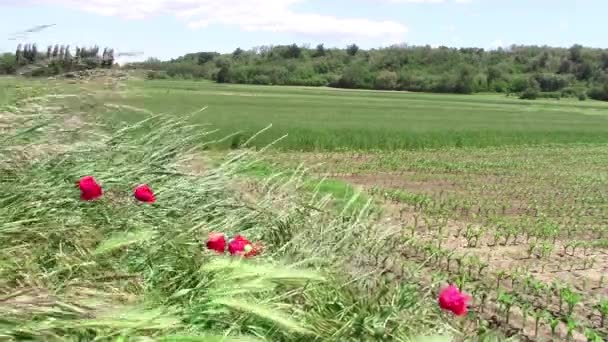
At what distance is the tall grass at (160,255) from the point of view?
2.50 meters

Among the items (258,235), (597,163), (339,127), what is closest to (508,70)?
(339,127)

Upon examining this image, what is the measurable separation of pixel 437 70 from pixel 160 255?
101 metres

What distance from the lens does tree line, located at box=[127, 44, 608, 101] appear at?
90.8 metres

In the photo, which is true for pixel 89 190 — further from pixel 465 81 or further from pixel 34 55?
pixel 465 81

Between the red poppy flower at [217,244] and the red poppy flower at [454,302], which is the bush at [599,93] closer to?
the red poppy flower at [454,302]

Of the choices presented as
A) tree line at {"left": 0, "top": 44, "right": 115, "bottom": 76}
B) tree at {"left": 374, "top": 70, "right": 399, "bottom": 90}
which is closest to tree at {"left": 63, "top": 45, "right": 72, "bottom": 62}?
tree line at {"left": 0, "top": 44, "right": 115, "bottom": 76}

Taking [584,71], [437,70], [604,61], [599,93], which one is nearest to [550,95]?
[599,93]

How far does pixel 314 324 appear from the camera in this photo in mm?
2928

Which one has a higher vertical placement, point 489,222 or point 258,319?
point 258,319

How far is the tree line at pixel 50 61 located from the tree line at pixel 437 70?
257 feet

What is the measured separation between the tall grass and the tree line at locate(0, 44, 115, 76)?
0.78ft

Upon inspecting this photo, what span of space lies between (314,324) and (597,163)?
26.6m

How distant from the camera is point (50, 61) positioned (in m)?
4.49

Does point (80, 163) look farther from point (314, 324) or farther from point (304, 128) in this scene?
point (304, 128)
